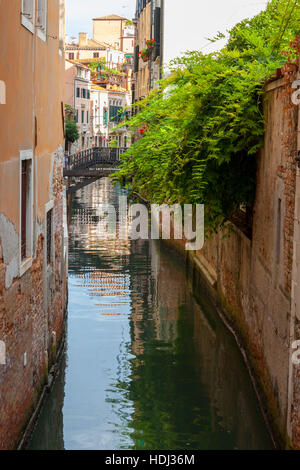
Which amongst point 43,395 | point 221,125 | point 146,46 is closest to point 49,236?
point 43,395

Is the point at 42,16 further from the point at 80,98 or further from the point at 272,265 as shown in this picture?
the point at 80,98

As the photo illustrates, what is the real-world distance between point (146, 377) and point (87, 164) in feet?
88.5

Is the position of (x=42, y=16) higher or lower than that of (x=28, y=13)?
higher

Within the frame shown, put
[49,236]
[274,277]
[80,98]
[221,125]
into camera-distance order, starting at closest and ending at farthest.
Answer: [274,277], [221,125], [49,236], [80,98]

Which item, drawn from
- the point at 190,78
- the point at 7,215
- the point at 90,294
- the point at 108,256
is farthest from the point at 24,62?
the point at 108,256

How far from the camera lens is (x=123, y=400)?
984 centimetres

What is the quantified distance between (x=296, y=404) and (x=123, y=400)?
129 inches

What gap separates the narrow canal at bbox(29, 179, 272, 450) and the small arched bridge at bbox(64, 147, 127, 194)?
16.3 metres

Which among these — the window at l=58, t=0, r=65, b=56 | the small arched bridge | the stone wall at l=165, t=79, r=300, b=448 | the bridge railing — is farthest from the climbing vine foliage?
the bridge railing

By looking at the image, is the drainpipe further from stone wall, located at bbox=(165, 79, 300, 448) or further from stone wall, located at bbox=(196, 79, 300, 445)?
stone wall, located at bbox=(196, 79, 300, 445)

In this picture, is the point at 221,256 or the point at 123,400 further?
the point at 221,256

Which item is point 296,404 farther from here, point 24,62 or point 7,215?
point 24,62

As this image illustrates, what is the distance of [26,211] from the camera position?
8625 mm

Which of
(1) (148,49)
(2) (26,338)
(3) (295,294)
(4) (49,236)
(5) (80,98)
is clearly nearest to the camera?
(3) (295,294)
